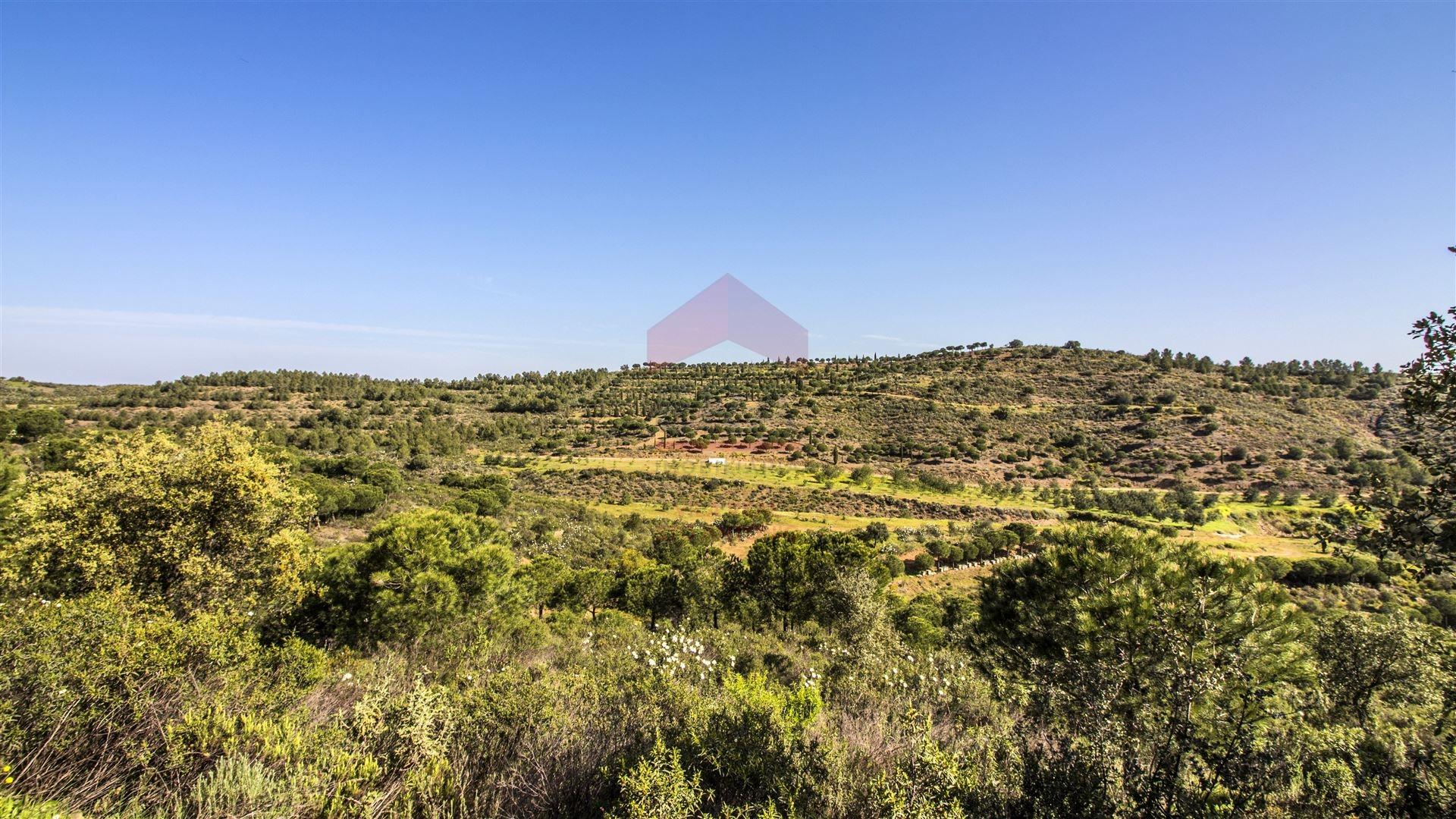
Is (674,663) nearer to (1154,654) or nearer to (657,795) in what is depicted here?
(657,795)

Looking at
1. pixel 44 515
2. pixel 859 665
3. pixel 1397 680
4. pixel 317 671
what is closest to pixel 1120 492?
pixel 1397 680

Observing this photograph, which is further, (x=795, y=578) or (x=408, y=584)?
(x=795, y=578)

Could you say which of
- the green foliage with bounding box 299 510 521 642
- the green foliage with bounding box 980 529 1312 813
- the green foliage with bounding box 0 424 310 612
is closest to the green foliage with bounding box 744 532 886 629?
the green foliage with bounding box 980 529 1312 813

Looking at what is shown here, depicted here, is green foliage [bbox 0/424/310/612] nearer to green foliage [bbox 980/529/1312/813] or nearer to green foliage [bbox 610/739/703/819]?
green foliage [bbox 610/739/703/819]

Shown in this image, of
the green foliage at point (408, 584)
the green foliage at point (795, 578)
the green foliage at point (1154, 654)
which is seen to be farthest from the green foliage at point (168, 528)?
the green foliage at point (1154, 654)

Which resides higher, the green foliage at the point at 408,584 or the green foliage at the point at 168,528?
the green foliage at the point at 168,528

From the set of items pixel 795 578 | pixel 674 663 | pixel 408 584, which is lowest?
pixel 795 578

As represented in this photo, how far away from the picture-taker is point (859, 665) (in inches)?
421

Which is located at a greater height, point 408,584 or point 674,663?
point 674,663

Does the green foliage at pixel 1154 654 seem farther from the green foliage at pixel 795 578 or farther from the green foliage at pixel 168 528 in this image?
the green foliage at pixel 168 528

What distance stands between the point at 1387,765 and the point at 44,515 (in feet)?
67.2

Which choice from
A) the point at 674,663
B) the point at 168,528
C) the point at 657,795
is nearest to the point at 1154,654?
the point at 657,795

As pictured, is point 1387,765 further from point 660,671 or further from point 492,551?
point 492,551

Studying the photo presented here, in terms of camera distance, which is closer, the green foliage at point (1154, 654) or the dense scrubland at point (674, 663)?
the dense scrubland at point (674, 663)
